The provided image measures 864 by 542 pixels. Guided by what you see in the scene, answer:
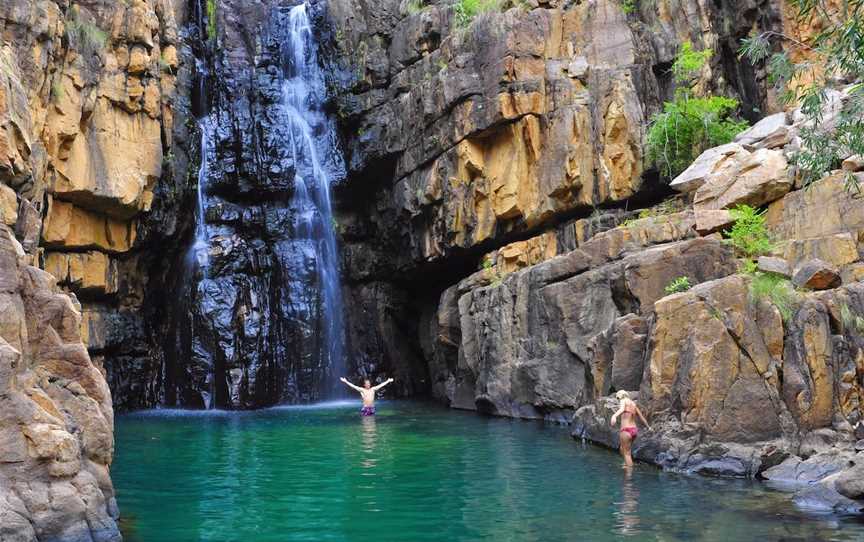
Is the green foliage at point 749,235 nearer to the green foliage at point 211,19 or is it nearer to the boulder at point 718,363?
the boulder at point 718,363

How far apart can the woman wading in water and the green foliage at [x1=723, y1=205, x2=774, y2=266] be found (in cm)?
507

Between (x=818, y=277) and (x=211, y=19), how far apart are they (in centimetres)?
2789

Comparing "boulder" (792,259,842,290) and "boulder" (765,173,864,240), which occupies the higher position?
"boulder" (765,173,864,240)

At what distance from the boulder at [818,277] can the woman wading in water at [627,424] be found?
4.31 metres

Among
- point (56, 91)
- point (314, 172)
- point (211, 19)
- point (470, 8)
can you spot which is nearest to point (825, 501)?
point (56, 91)

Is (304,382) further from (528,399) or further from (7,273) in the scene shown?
(7,273)

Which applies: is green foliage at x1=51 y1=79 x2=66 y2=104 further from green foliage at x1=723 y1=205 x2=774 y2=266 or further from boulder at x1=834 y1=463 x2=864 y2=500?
boulder at x1=834 y1=463 x2=864 y2=500

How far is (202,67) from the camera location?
34188 millimetres

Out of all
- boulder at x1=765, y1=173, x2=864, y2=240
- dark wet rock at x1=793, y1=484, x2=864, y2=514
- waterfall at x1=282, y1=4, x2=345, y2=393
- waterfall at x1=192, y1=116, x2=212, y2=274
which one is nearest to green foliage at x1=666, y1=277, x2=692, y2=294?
boulder at x1=765, y1=173, x2=864, y2=240

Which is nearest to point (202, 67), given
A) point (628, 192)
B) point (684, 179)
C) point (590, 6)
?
point (590, 6)

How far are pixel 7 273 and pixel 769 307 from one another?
42.2 ft

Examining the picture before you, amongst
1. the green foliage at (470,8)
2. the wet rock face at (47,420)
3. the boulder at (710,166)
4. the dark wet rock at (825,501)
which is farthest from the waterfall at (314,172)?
the dark wet rock at (825,501)

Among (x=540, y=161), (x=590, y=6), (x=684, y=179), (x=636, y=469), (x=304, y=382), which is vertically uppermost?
(x=590, y=6)

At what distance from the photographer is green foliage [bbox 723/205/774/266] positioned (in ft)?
60.5
